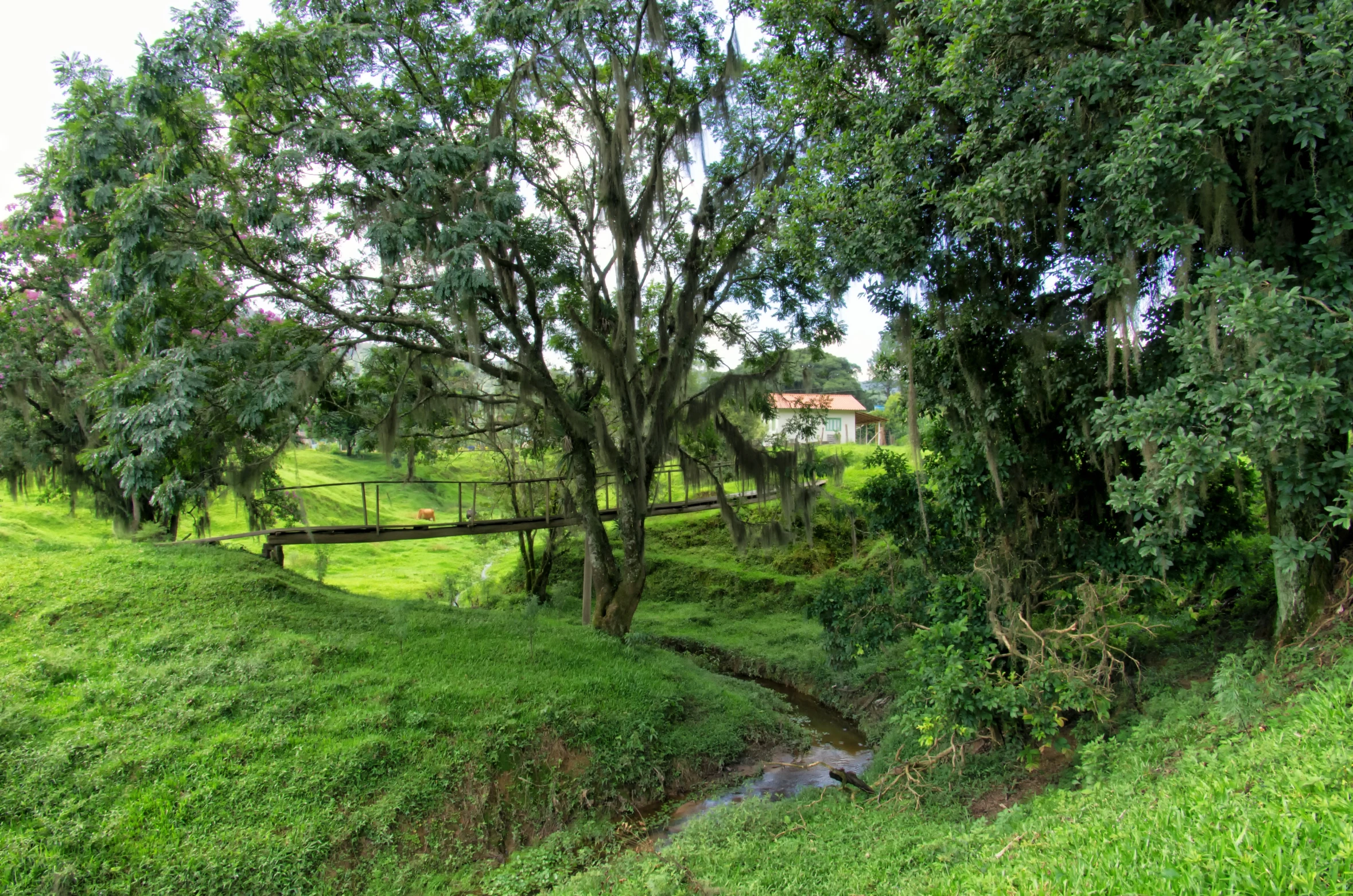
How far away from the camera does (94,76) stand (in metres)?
6.79

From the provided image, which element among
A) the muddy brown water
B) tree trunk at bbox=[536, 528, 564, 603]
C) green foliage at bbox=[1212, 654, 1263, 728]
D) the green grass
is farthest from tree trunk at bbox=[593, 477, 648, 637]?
green foliage at bbox=[1212, 654, 1263, 728]

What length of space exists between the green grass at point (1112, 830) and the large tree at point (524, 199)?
484cm

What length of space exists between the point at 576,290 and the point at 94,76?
5.68 metres

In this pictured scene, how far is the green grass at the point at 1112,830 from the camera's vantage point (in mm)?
2633

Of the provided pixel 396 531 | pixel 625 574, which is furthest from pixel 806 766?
pixel 396 531

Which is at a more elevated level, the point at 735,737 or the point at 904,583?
the point at 904,583

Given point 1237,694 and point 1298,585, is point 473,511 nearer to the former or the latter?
point 1237,694

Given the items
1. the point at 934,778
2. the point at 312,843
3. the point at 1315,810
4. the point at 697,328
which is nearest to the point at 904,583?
the point at 934,778

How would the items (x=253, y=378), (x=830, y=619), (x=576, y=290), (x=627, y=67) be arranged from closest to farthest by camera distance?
(x=253, y=378), (x=830, y=619), (x=627, y=67), (x=576, y=290)

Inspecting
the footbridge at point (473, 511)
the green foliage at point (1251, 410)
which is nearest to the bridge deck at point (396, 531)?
the footbridge at point (473, 511)

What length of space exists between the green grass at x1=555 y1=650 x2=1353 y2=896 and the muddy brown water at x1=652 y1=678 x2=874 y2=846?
797 mm

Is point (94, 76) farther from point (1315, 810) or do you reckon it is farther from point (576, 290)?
point (1315, 810)

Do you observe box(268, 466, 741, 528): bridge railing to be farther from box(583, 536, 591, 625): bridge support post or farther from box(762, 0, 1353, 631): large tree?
box(762, 0, 1353, 631): large tree

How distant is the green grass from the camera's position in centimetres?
263
